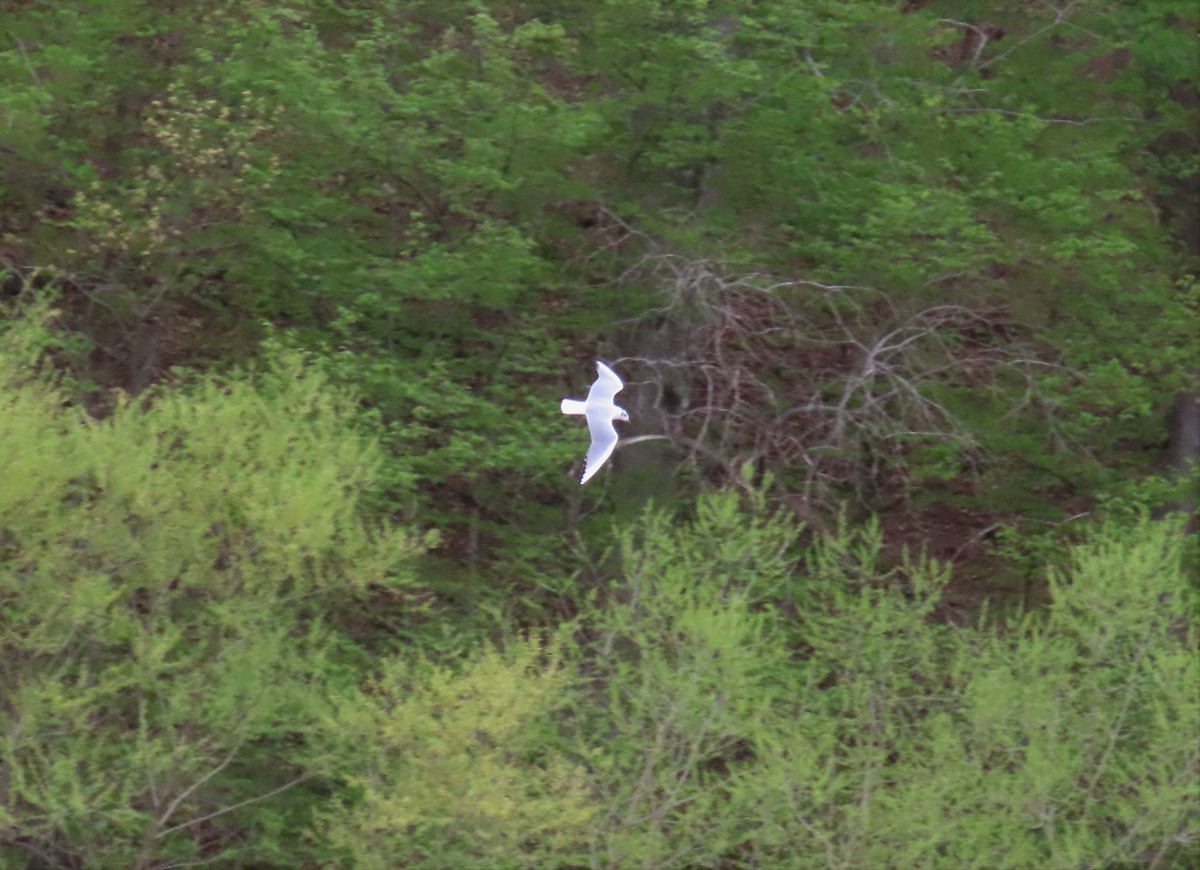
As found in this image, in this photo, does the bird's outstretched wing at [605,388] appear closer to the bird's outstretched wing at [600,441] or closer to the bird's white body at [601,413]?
the bird's white body at [601,413]

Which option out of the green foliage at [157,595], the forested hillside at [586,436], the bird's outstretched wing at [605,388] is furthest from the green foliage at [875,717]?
the bird's outstretched wing at [605,388]

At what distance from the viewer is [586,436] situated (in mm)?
13812

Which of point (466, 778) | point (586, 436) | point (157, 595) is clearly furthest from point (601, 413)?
point (586, 436)

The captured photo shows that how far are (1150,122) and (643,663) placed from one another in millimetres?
6658

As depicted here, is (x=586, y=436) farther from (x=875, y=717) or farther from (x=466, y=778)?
(x=466, y=778)

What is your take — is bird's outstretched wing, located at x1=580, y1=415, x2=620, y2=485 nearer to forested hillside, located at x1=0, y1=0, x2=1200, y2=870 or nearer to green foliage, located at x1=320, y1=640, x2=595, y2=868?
forested hillside, located at x1=0, y1=0, x2=1200, y2=870

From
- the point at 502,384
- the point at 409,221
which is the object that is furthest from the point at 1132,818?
the point at 409,221

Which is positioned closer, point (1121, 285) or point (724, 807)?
point (724, 807)

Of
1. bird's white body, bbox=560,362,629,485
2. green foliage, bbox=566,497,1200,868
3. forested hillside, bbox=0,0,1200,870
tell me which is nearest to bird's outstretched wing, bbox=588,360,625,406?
bird's white body, bbox=560,362,629,485

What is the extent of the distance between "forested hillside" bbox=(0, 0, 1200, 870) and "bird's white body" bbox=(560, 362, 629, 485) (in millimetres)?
3212

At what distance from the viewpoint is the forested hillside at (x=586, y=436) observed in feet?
39.6

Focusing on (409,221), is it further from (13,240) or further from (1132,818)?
(1132,818)

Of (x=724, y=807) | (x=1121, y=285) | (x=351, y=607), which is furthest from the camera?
(x=1121, y=285)

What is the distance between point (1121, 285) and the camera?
48.6 ft
